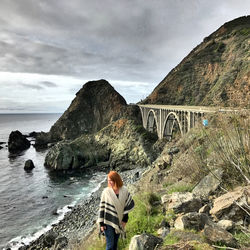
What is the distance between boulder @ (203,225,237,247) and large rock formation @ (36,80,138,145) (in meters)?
71.4

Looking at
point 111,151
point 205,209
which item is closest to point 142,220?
point 205,209

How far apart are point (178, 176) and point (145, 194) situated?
2679 millimetres

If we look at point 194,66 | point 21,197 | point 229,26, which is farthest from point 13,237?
point 229,26

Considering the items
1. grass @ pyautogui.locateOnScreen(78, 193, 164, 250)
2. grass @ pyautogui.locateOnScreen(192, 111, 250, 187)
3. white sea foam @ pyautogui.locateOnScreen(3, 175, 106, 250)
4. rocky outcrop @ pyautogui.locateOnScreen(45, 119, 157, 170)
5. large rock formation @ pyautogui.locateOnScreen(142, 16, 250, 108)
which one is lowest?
white sea foam @ pyautogui.locateOnScreen(3, 175, 106, 250)

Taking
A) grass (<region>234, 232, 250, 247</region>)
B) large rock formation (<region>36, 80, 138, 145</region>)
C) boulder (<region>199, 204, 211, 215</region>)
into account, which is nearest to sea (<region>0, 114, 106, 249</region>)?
boulder (<region>199, 204, 211, 215</region>)

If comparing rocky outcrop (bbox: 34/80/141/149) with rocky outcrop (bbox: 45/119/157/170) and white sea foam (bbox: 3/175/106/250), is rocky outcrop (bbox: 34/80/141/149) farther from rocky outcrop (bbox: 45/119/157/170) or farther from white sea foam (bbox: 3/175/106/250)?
white sea foam (bbox: 3/175/106/250)

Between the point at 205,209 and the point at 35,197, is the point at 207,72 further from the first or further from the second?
the point at 205,209

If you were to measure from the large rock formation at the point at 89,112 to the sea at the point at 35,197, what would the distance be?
4056 centimetres

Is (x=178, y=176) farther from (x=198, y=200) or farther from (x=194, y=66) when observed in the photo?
(x=194, y=66)

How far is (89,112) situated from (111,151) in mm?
49115

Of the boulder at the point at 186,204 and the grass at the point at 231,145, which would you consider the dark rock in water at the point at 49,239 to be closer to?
the boulder at the point at 186,204

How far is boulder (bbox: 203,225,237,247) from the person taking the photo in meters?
3.19

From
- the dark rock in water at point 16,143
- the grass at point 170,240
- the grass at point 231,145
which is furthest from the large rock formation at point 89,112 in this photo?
the grass at point 170,240

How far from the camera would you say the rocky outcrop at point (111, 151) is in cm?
3616
